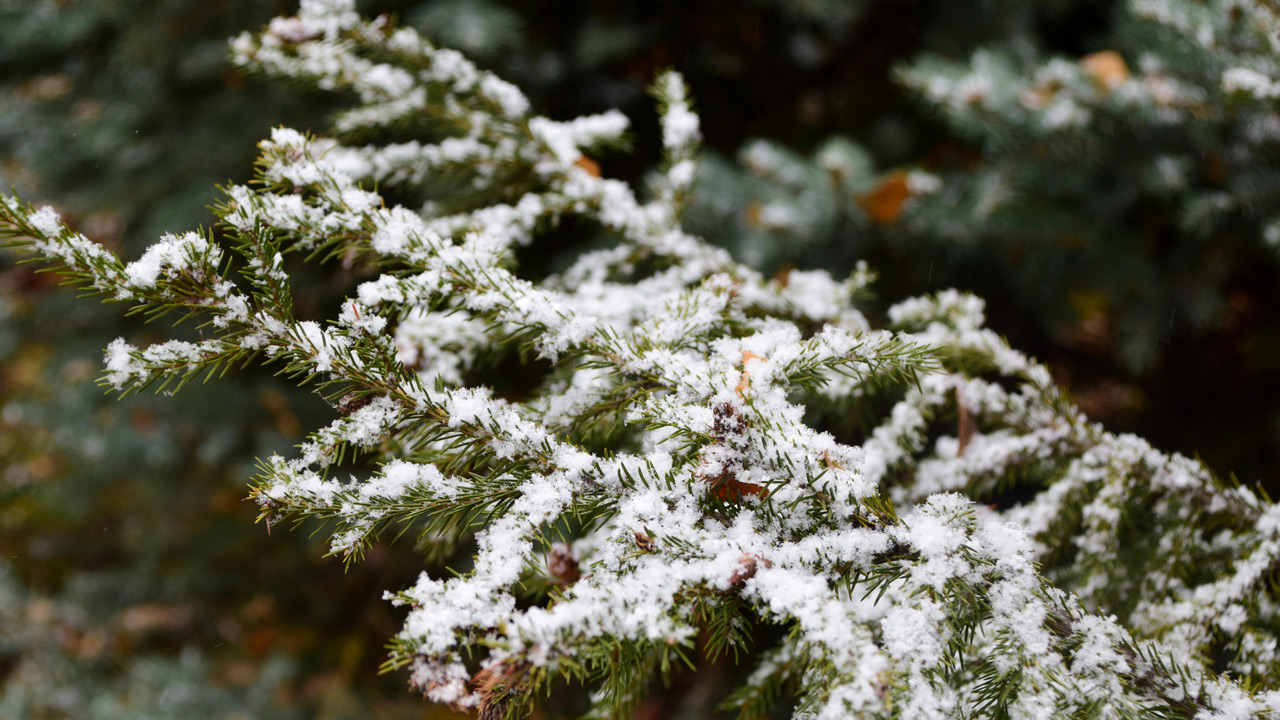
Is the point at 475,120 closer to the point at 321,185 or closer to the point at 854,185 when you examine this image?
the point at 321,185

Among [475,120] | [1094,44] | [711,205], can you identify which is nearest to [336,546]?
[475,120]

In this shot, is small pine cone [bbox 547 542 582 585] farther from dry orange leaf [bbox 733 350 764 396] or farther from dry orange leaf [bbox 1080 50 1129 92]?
dry orange leaf [bbox 1080 50 1129 92]

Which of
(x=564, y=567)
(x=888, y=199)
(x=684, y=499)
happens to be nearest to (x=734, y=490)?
(x=684, y=499)

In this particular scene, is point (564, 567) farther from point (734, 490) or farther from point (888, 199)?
point (888, 199)

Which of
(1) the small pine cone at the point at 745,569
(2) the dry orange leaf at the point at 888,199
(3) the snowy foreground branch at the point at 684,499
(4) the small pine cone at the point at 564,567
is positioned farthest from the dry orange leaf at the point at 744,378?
(2) the dry orange leaf at the point at 888,199

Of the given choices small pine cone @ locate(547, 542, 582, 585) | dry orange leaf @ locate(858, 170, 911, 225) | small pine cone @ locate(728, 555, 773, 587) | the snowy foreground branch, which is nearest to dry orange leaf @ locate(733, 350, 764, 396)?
the snowy foreground branch

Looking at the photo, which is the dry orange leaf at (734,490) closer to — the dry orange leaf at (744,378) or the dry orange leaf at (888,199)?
the dry orange leaf at (744,378)
